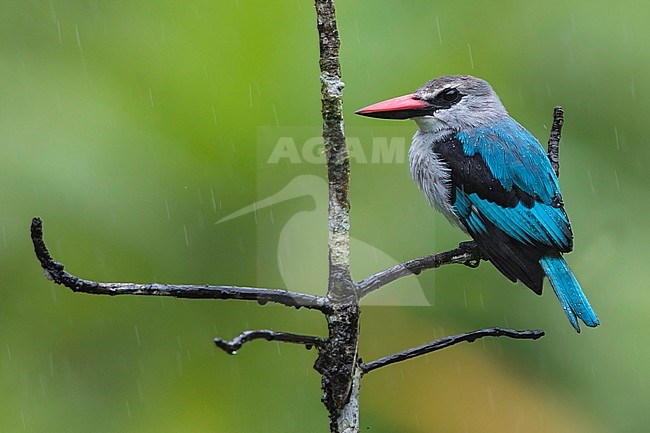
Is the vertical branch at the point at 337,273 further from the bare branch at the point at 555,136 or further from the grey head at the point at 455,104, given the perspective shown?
the grey head at the point at 455,104

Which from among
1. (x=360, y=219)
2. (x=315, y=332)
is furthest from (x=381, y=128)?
(x=315, y=332)

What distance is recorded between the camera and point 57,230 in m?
3.07

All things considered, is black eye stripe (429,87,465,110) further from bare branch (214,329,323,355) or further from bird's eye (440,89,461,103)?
bare branch (214,329,323,355)

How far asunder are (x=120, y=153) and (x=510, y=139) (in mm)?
1371

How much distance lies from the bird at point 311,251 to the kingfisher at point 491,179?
335mm

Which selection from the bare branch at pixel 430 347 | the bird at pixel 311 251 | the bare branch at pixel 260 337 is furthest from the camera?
the bird at pixel 311 251

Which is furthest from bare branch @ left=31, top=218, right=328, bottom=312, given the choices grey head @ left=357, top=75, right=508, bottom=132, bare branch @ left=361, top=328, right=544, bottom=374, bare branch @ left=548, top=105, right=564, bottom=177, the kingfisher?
grey head @ left=357, top=75, right=508, bottom=132

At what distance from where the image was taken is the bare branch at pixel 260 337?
4.01 feet

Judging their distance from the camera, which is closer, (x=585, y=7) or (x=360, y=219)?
(x=360, y=219)

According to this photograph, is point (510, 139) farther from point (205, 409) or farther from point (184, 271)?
point (205, 409)

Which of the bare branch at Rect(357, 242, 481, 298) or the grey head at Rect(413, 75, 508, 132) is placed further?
A: the grey head at Rect(413, 75, 508, 132)

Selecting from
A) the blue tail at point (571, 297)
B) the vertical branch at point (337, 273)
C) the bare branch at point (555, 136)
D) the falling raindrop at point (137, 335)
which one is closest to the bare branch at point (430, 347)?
the vertical branch at point (337, 273)

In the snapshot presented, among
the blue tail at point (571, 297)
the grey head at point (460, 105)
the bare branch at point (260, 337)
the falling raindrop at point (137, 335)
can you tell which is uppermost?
the grey head at point (460, 105)

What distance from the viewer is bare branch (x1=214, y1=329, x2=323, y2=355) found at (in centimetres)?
122
